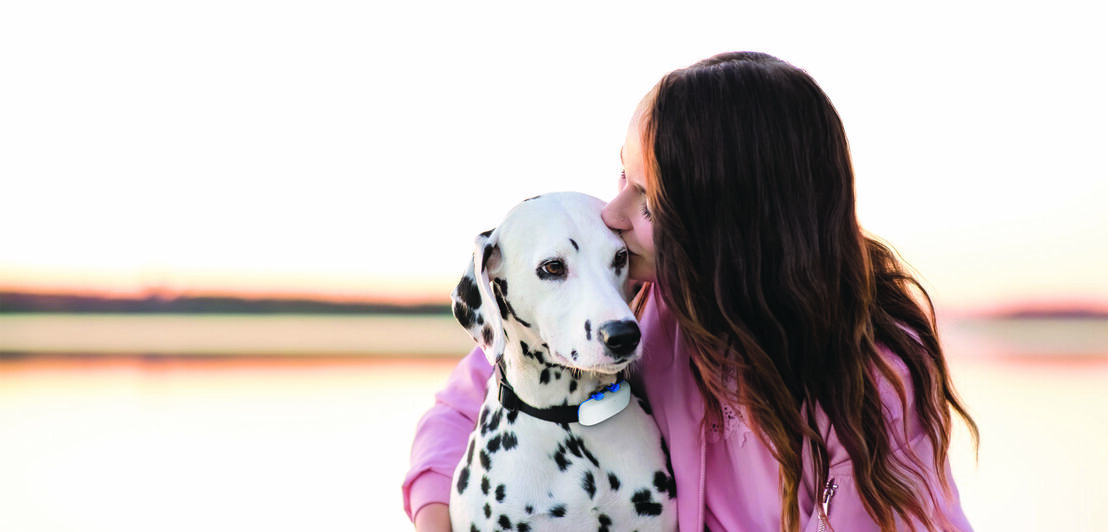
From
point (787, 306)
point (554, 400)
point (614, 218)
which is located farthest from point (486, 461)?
point (787, 306)

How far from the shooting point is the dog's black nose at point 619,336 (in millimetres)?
2053

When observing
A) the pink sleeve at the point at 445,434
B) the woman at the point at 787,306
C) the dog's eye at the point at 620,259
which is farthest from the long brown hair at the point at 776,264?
the pink sleeve at the point at 445,434

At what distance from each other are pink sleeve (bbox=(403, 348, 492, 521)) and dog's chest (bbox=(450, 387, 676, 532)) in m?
0.28

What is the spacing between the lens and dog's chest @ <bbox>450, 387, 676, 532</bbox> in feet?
7.23

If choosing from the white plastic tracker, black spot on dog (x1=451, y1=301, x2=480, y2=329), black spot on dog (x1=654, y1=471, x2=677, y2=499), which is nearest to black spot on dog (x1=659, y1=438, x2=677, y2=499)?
black spot on dog (x1=654, y1=471, x2=677, y2=499)

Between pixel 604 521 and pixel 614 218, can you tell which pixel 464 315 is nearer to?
pixel 614 218

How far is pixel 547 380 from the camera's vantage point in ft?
7.49

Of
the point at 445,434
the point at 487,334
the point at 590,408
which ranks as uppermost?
the point at 487,334

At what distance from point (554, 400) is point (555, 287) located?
266 millimetres

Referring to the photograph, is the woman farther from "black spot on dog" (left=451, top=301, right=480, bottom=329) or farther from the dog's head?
"black spot on dog" (left=451, top=301, right=480, bottom=329)

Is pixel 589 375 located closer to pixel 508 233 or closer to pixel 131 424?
pixel 508 233

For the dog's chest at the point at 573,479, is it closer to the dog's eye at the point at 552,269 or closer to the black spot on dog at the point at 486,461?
the black spot on dog at the point at 486,461

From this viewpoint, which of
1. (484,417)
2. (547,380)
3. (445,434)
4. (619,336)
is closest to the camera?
(619,336)

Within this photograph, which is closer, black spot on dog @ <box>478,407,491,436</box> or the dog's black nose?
the dog's black nose
